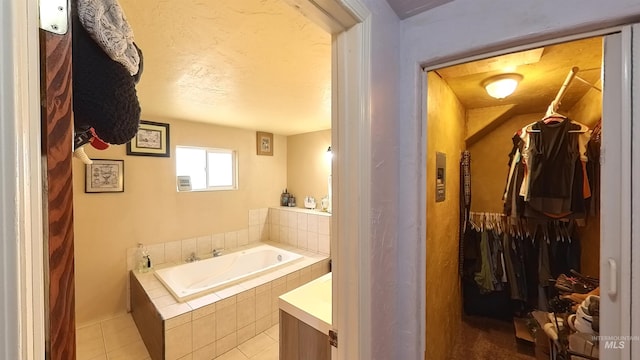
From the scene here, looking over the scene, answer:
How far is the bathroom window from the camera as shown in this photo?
3.34 m

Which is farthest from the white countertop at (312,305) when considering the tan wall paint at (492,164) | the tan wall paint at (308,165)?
the tan wall paint at (308,165)

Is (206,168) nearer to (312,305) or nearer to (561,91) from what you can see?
(312,305)

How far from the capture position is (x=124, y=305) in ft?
9.22

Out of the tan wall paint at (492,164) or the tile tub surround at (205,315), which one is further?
the tan wall paint at (492,164)

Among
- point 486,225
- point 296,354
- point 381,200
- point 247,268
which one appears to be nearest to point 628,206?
point 381,200

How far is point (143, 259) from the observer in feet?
9.37

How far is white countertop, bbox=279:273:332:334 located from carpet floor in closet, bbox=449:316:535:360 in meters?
1.37

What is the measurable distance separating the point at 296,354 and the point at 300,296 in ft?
0.92

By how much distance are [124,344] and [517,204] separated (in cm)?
358

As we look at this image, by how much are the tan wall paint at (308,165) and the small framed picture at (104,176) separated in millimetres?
2295

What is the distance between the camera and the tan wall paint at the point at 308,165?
393 centimetres

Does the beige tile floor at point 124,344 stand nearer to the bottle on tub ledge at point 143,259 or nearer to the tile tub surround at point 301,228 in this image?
the bottle on tub ledge at point 143,259

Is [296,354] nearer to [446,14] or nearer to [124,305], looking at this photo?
[446,14]

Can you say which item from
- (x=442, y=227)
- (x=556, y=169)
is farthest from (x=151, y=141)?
(x=556, y=169)
